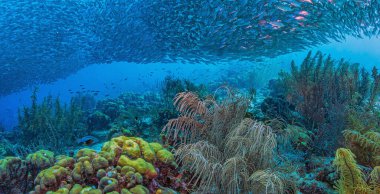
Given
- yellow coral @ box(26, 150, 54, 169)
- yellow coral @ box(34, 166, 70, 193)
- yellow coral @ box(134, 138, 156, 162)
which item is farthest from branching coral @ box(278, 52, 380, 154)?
yellow coral @ box(26, 150, 54, 169)

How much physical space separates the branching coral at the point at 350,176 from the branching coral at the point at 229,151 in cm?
84

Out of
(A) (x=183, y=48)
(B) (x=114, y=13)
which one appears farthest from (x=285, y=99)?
(B) (x=114, y=13)

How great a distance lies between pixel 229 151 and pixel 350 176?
175 centimetres

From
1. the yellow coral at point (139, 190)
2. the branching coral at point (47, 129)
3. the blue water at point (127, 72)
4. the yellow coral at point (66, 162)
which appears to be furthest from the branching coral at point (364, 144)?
the blue water at point (127, 72)

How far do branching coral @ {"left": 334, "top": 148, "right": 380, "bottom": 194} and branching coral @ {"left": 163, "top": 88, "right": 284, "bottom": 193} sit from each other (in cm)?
84

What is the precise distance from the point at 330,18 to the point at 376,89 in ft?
21.0

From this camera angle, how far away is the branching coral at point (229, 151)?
3.83 meters

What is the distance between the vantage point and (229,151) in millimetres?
4418

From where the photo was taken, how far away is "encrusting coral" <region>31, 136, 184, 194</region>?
366 cm

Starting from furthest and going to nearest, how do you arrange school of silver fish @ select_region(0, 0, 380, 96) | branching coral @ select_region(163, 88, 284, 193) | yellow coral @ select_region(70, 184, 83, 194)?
1. school of silver fish @ select_region(0, 0, 380, 96)
2. branching coral @ select_region(163, 88, 284, 193)
3. yellow coral @ select_region(70, 184, 83, 194)

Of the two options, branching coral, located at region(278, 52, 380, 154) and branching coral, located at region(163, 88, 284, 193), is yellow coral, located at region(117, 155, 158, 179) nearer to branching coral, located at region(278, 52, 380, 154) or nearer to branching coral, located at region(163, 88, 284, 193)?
branching coral, located at region(163, 88, 284, 193)

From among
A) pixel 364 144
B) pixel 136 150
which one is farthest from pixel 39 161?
pixel 364 144

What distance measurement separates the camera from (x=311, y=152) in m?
6.19

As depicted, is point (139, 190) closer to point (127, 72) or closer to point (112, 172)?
point (112, 172)
